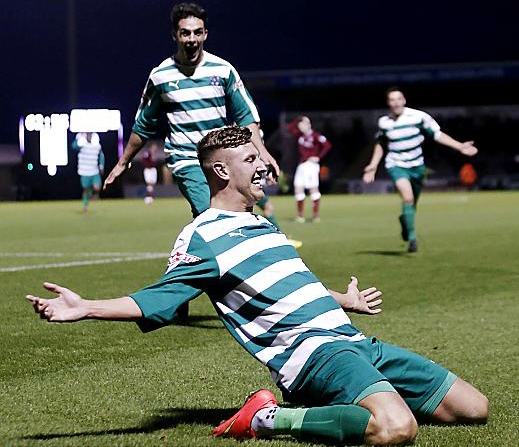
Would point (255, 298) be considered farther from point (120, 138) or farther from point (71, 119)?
point (120, 138)

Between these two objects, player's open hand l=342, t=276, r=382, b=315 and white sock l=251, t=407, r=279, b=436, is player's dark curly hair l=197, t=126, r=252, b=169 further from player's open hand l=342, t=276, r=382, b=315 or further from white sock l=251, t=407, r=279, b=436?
white sock l=251, t=407, r=279, b=436

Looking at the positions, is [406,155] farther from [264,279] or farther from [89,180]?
[89,180]

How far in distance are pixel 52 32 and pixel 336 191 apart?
1530 cm

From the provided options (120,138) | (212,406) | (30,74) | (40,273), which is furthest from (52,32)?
(212,406)

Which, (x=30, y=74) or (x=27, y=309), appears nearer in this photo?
(x=27, y=309)

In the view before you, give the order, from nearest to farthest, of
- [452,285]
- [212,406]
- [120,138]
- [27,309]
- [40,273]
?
[212,406], [27,309], [452,285], [40,273], [120,138]

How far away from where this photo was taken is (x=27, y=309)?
8.43 metres

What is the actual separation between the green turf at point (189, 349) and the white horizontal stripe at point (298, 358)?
253mm

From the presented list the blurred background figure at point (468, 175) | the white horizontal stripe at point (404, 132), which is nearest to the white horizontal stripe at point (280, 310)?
the white horizontal stripe at point (404, 132)

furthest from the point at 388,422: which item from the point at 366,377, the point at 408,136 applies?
the point at 408,136

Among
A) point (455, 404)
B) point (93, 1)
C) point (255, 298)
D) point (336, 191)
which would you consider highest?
point (93, 1)

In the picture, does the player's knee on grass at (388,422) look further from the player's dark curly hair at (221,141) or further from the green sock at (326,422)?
the player's dark curly hair at (221,141)

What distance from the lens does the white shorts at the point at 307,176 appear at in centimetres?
2488

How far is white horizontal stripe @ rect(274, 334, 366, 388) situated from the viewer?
4.31 metres
